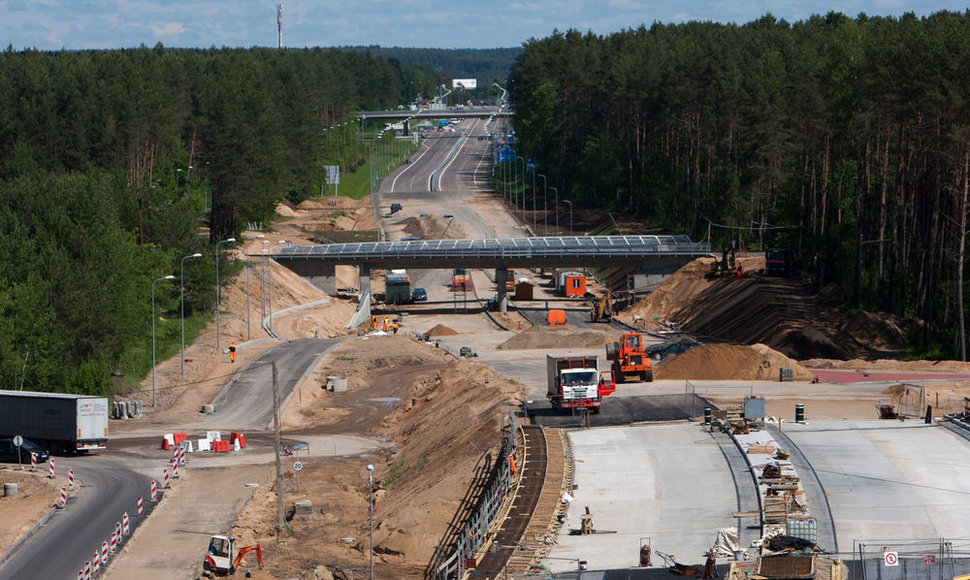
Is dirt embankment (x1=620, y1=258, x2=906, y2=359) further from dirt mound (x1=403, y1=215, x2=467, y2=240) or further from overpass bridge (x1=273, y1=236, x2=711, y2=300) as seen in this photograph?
dirt mound (x1=403, y1=215, x2=467, y2=240)

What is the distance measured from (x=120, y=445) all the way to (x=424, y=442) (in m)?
16.7

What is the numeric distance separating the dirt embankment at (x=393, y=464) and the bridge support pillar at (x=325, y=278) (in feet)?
104

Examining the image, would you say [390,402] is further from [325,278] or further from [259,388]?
[325,278]

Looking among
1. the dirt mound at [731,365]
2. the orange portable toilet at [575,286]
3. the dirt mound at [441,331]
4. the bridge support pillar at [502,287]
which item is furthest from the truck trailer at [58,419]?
the orange portable toilet at [575,286]

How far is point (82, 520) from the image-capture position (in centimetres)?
5075

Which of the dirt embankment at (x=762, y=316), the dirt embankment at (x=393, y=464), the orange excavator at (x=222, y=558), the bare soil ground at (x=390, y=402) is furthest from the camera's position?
the dirt embankment at (x=762, y=316)

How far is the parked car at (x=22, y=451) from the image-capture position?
2451 inches

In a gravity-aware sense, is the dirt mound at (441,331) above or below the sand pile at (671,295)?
below

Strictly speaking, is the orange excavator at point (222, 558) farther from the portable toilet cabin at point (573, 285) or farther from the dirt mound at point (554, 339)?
the portable toilet cabin at point (573, 285)

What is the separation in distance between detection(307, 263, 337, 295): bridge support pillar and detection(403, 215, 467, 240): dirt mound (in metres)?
29.7

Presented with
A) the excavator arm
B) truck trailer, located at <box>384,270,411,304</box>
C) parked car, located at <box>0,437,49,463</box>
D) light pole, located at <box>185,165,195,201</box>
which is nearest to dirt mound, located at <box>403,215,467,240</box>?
truck trailer, located at <box>384,270,411,304</box>

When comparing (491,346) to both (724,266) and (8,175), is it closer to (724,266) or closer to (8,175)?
(724,266)

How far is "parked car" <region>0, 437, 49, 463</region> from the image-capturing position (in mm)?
62250

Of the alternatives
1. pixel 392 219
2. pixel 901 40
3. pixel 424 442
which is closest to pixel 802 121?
pixel 901 40
